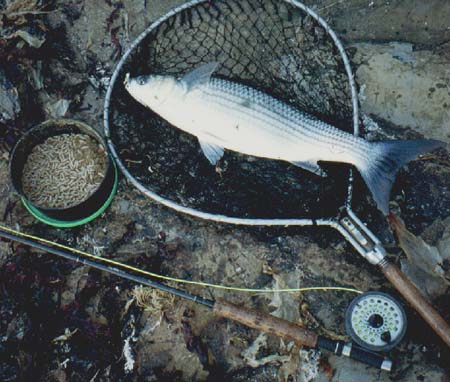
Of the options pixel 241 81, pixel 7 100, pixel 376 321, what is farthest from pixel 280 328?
pixel 7 100

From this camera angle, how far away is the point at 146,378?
164 inches

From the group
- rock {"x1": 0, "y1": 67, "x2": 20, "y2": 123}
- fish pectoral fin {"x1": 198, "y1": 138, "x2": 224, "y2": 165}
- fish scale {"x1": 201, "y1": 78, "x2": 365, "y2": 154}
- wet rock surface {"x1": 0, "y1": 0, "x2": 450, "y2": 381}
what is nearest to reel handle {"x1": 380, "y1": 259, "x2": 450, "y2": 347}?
wet rock surface {"x1": 0, "y1": 0, "x2": 450, "y2": 381}

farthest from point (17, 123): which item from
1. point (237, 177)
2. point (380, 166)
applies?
point (380, 166)

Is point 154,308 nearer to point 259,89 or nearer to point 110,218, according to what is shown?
point 110,218

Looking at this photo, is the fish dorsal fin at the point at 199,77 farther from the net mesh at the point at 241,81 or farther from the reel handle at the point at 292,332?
the reel handle at the point at 292,332

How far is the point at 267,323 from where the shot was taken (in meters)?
3.85

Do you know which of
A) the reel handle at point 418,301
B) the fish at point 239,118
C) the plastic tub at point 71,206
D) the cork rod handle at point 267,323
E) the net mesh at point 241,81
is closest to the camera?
the reel handle at point 418,301

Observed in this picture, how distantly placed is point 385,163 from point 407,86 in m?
1.02

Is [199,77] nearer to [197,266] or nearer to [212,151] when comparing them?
[212,151]

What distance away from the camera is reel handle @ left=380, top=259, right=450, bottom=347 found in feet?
12.0

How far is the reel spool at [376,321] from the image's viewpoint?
12.3 ft

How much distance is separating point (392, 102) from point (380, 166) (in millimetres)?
938

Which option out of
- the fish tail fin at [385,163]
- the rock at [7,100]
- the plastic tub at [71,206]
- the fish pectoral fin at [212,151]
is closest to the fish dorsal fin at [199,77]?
the fish pectoral fin at [212,151]

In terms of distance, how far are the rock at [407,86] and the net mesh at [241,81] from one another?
0.82 feet
